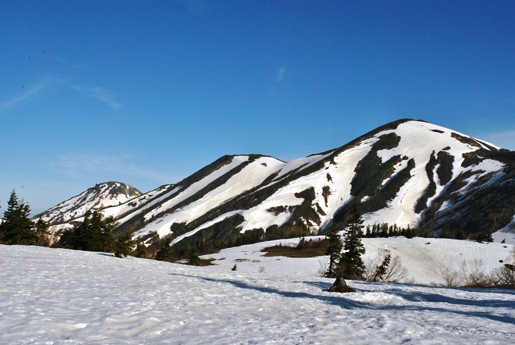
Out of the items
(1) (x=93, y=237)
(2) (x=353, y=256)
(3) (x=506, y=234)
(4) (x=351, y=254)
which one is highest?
(3) (x=506, y=234)

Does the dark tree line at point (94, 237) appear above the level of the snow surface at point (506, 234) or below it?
below

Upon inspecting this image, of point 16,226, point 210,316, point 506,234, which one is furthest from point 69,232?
point 506,234

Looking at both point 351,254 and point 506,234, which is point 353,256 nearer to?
point 351,254

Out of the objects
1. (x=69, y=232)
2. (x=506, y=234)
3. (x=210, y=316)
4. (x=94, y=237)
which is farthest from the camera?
(x=506, y=234)

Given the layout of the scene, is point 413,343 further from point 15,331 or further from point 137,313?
point 15,331

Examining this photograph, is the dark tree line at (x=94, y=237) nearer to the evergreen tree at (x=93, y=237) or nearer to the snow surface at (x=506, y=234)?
the evergreen tree at (x=93, y=237)

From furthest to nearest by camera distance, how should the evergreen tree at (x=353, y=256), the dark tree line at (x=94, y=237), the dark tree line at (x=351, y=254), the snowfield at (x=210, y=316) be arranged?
the dark tree line at (x=94, y=237) < the dark tree line at (x=351, y=254) < the evergreen tree at (x=353, y=256) < the snowfield at (x=210, y=316)

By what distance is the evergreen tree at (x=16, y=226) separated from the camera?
2367 inches

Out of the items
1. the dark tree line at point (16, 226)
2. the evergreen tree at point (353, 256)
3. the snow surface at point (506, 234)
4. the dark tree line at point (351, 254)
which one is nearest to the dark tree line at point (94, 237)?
the dark tree line at point (16, 226)

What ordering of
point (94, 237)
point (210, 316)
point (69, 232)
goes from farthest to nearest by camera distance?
1. point (69, 232)
2. point (94, 237)
3. point (210, 316)

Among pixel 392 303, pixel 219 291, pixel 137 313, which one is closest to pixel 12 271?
pixel 219 291

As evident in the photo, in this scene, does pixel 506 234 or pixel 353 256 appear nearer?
pixel 353 256

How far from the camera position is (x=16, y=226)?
60531mm

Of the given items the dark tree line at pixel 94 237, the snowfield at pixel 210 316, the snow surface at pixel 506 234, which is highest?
the snow surface at pixel 506 234
